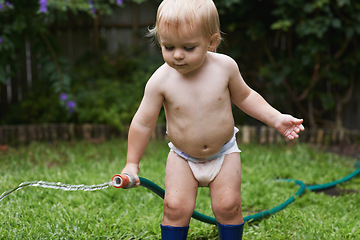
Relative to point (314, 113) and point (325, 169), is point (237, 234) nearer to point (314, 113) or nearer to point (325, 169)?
point (325, 169)

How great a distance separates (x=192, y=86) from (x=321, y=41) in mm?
3182

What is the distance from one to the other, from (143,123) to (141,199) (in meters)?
1.03

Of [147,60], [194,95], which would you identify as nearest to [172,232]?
[194,95]

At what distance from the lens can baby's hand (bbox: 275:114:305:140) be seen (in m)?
1.75

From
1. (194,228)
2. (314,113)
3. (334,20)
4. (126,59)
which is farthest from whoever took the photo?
(126,59)

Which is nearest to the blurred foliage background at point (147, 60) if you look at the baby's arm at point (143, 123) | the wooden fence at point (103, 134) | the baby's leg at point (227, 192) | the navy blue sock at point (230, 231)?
the wooden fence at point (103, 134)

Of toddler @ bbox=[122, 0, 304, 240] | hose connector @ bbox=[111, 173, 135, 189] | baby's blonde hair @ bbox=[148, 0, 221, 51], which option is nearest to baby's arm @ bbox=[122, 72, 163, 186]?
toddler @ bbox=[122, 0, 304, 240]

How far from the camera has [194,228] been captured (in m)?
2.28

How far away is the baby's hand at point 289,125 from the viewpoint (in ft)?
5.73

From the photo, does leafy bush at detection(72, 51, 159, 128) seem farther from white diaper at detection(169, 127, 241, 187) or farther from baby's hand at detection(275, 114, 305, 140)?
baby's hand at detection(275, 114, 305, 140)

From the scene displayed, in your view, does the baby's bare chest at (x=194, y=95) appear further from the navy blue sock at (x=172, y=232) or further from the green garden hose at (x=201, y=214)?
the navy blue sock at (x=172, y=232)

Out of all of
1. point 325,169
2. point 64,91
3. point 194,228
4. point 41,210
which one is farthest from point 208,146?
point 64,91

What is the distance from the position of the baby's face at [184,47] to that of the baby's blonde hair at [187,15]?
0.02 metres

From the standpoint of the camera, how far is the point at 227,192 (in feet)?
5.88
